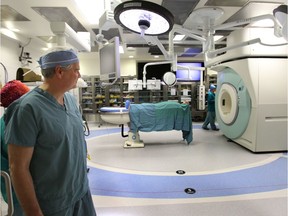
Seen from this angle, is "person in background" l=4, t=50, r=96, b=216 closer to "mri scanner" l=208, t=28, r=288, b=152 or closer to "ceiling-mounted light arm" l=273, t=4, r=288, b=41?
"ceiling-mounted light arm" l=273, t=4, r=288, b=41

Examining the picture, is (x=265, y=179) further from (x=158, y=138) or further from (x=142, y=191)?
(x=158, y=138)

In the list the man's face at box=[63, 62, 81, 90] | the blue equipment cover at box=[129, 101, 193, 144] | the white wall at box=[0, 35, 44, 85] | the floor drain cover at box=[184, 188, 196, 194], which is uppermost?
the white wall at box=[0, 35, 44, 85]

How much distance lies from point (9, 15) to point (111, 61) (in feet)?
10.1

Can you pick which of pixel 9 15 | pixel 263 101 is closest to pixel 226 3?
pixel 263 101

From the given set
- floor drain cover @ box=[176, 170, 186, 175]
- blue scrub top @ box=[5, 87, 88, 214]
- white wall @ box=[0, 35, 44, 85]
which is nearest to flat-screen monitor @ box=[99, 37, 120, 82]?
blue scrub top @ box=[5, 87, 88, 214]

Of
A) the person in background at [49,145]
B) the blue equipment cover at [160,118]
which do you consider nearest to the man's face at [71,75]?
the person in background at [49,145]

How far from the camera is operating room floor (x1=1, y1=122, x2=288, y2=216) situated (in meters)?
2.41

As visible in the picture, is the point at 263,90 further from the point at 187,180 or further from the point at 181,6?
the point at 187,180

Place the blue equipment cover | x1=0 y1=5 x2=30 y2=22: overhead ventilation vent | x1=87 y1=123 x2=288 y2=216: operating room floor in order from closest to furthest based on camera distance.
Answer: x1=87 y1=123 x2=288 y2=216: operating room floor < x1=0 y1=5 x2=30 y2=22: overhead ventilation vent < the blue equipment cover

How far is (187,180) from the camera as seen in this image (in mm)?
3119

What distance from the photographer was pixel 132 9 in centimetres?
100

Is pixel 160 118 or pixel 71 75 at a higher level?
pixel 71 75

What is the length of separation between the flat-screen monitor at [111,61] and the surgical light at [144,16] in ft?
2.78

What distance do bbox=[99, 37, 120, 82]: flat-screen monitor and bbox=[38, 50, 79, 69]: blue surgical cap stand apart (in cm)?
86
